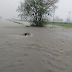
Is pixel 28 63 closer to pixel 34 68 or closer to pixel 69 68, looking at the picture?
pixel 34 68

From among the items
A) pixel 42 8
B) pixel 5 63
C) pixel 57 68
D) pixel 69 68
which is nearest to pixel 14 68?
pixel 5 63

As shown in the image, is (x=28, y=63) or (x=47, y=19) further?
(x=47, y=19)

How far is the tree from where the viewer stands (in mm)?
26000

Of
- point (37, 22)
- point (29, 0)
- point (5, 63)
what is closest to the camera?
point (5, 63)

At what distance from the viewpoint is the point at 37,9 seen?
2650 cm

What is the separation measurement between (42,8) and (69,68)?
925 inches

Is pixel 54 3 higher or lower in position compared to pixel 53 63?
higher

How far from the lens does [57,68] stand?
12.7 feet

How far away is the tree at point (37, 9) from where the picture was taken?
85.3 ft

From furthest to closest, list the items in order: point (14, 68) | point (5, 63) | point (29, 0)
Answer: point (29, 0)
point (5, 63)
point (14, 68)

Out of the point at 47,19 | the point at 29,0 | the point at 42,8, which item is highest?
the point at 29,0

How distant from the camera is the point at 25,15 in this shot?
2711cm

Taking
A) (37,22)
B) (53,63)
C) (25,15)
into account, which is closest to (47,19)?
(37,22)

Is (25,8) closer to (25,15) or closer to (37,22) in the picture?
(25,15)
